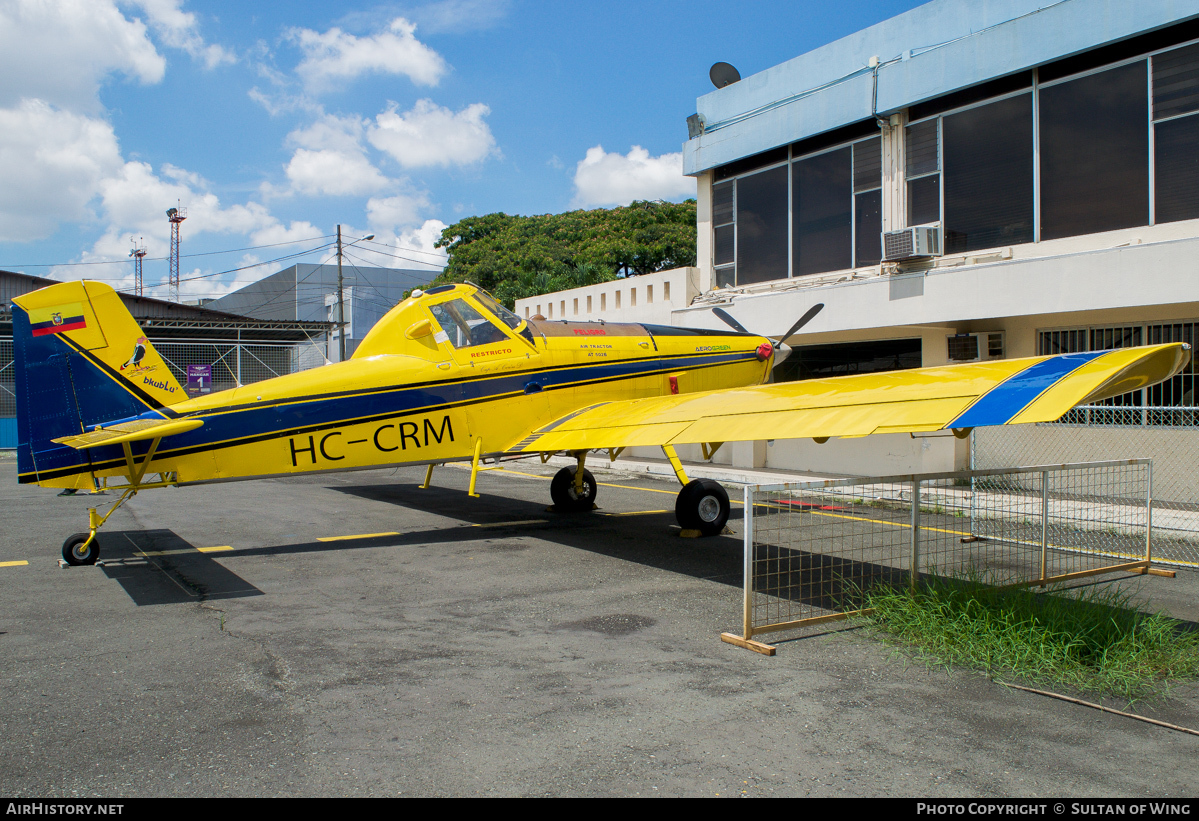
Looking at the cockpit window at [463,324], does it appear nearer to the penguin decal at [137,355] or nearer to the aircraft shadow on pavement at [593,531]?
the aircraft shadow on pavement at [593,531]

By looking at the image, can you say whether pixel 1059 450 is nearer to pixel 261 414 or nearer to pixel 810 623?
pixel 810 623

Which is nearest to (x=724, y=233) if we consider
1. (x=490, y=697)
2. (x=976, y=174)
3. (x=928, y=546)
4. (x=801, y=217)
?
(x=801, y=217)

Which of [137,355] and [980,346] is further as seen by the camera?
[980,346]

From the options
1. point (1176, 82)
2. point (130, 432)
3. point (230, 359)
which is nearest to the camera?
point (130, 432)

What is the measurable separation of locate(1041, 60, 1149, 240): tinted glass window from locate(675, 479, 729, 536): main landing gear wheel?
30.2ft

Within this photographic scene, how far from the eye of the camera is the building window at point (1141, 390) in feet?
42.0

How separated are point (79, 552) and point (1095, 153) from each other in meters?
16.4

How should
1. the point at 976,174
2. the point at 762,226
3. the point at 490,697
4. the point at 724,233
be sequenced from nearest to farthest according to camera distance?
the point at 490,697, the point at 976,174, the point at 762,226, the point at 724,233

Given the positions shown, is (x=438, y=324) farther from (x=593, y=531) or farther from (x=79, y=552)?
(x=79, y=552)

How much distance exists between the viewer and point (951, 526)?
10539 mm

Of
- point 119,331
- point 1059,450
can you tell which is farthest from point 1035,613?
point 1059,450

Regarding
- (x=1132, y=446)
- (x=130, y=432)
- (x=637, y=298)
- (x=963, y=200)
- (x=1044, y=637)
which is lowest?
(x=1044, y=637)

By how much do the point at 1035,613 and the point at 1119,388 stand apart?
177cm

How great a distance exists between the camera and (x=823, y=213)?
18031 mm
